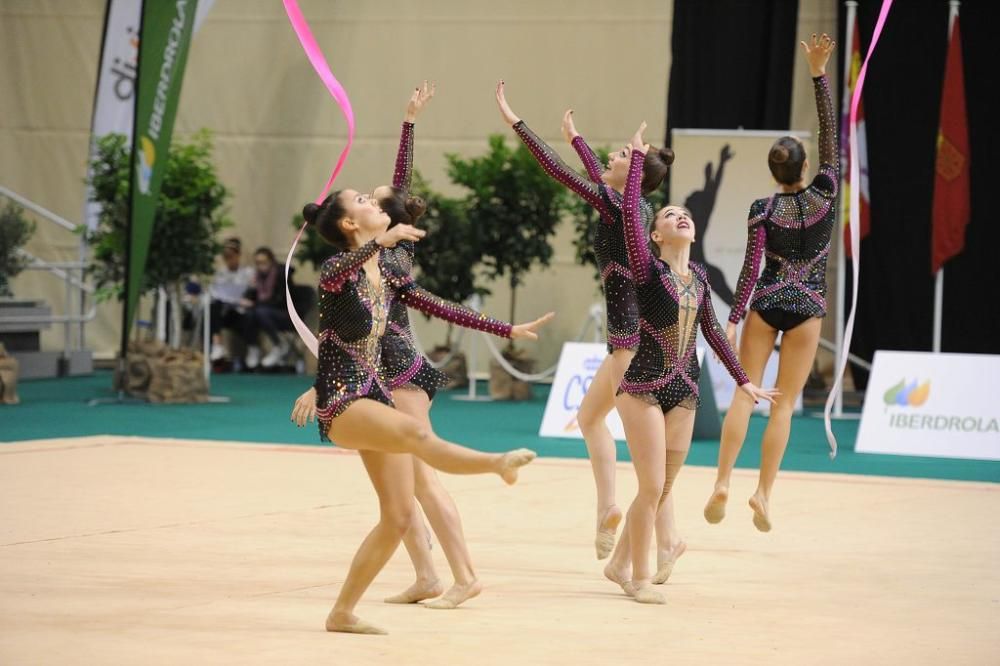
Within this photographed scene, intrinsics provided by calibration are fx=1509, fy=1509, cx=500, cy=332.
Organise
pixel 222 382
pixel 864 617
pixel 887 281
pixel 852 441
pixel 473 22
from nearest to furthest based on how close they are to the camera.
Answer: pixel 864 617
pixel 852 441
pixel 887 281
pixel 222 382
pixel 473 22

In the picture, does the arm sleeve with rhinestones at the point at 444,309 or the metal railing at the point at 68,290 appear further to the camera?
the metal railing at the point at 68,290

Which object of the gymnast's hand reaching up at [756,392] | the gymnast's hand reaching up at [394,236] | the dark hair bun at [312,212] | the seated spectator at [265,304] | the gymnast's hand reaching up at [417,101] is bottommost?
the seated spectator at [265,304]

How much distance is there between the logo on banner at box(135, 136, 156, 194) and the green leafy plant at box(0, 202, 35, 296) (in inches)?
126

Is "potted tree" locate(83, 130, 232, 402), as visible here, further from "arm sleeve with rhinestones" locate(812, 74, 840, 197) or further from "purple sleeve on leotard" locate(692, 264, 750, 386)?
"purple sleeve on leotard" locate(692, 264, 750, 386)

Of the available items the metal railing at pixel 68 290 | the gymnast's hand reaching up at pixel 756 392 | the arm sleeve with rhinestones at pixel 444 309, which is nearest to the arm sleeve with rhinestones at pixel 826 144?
the gymnast's hand reaching up at pixel 756 392

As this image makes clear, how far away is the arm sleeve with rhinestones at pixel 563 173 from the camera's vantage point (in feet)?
17.2

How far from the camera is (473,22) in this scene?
50.3 ft

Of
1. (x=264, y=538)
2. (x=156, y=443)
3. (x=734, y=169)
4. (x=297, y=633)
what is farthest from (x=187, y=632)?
(x=734, y=169)

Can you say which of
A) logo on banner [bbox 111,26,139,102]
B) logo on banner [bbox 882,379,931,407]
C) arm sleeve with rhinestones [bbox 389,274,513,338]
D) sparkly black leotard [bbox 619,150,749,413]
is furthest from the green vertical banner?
A: arm sleeve with rhinestones [bbox 389,274,513,338]

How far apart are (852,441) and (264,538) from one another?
549 cm

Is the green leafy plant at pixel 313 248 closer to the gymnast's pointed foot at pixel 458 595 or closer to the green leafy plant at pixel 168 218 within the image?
the green leafy plant at pixel 168 218

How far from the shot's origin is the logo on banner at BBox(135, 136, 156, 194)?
11133mm

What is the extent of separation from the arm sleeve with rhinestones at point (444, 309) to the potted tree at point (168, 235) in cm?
813

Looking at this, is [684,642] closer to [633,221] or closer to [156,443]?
[633,221]
